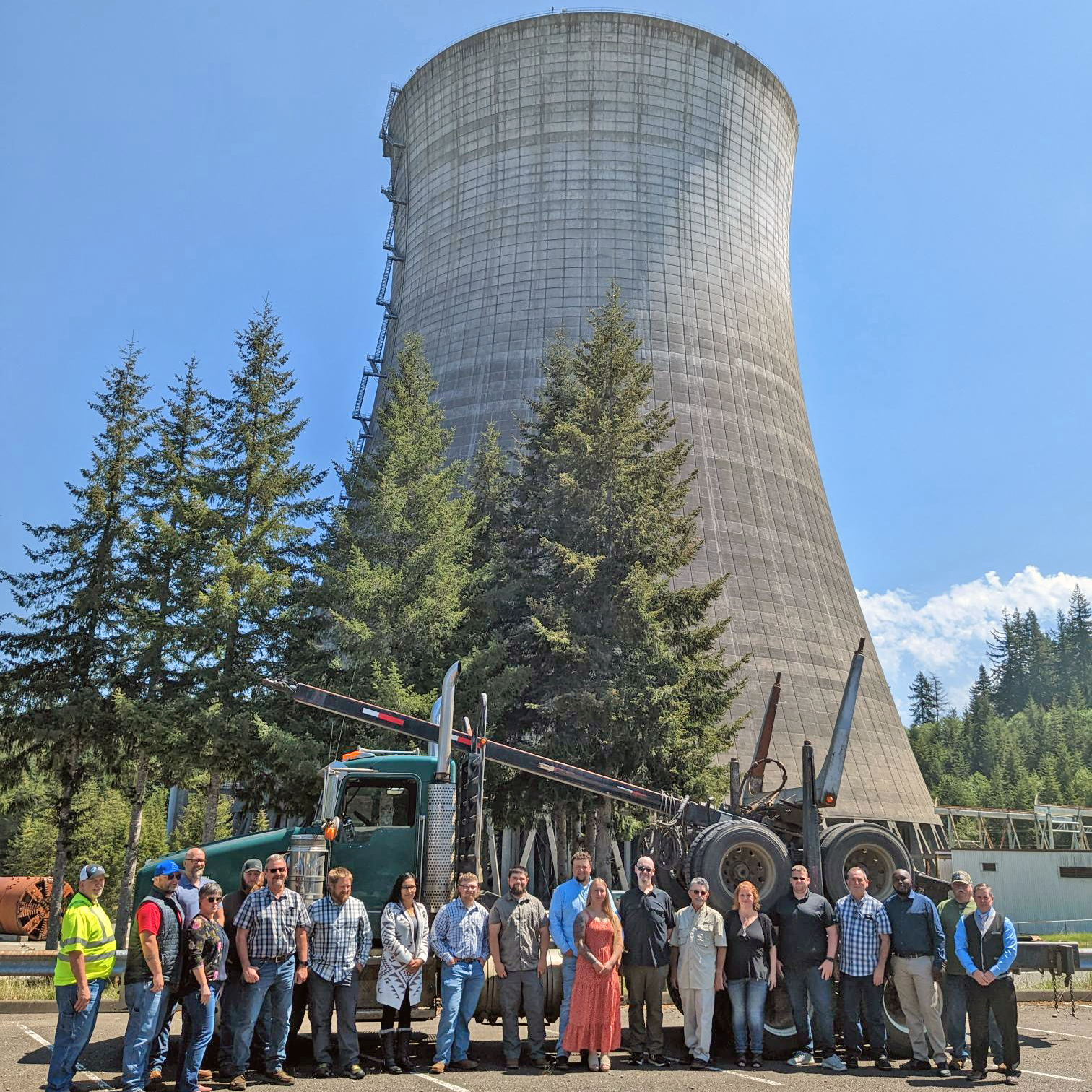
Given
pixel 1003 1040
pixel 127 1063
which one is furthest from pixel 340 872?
pixel 1003 1040

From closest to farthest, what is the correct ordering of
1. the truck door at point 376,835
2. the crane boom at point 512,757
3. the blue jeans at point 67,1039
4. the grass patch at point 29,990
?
the blue jeans at point 67,1039 < the truck door at point 376,835 < the crane boom at point 512,757 < the grass patch at point 29,990

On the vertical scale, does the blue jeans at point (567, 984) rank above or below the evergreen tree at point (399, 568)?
below

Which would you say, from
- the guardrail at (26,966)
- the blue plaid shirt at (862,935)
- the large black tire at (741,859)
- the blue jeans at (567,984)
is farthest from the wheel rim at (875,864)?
the guardrail at (26,966)

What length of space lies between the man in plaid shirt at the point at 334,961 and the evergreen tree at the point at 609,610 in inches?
310

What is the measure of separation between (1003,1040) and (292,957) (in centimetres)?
479

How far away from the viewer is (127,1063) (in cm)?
601

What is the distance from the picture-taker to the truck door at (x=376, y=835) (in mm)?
7863

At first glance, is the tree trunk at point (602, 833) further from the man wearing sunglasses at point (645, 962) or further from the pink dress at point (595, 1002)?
the pink dress at point (595, 1002)

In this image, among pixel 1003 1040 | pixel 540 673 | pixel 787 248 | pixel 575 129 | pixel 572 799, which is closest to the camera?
pixel 1003 1040

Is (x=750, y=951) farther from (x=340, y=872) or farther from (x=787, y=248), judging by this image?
(x=787, y=248)

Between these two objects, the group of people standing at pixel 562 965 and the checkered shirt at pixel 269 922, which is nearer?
the group of people standing at pixel 562 965

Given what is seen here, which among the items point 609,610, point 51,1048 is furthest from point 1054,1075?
point 609,610

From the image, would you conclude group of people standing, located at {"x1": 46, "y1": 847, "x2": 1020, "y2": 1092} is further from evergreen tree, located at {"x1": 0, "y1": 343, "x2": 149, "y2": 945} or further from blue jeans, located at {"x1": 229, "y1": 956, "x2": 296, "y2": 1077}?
evergreen tree, located at {"x1": 0, "y1": 343, "x2": 149, "y2": 945}

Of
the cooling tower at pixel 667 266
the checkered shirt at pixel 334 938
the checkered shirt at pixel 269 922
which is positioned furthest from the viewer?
the cooling tower at pixel 667 266
